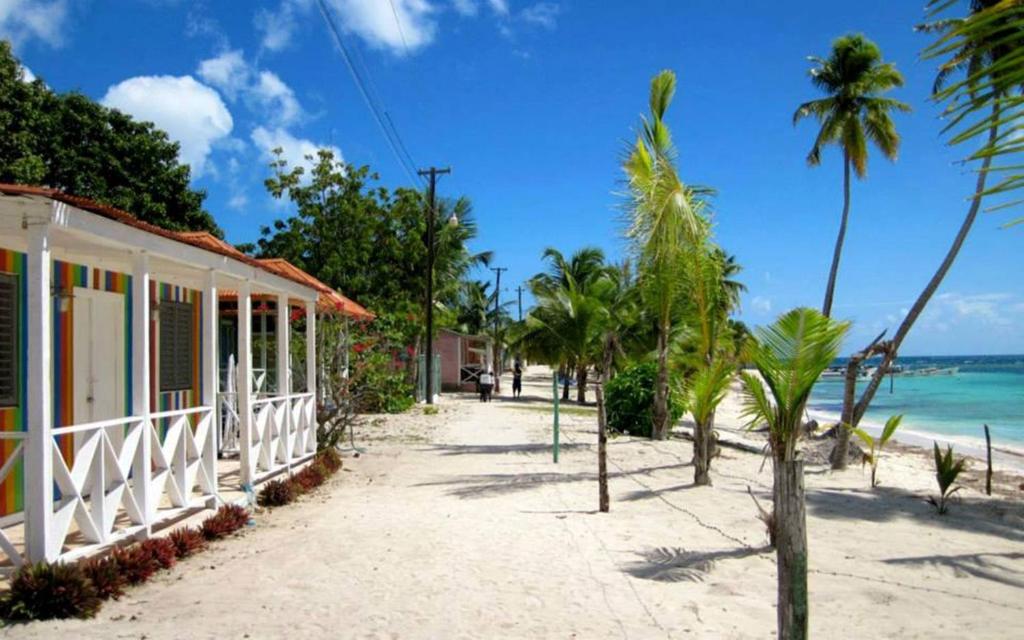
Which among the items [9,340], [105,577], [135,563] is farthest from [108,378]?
[105,577]

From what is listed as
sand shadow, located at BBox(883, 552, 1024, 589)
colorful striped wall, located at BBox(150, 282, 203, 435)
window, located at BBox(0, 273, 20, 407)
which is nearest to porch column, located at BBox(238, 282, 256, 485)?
colorful striped wall, located at BBox(150, 282, 203, 435)

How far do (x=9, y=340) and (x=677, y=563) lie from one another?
19.5 ft

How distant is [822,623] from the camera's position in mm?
5430

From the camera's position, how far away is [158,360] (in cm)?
910

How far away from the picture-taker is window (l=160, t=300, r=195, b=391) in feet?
30.6

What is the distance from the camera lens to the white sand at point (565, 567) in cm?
518

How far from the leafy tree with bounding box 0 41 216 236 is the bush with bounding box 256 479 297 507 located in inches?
608

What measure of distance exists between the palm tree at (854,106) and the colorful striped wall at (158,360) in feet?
51.3

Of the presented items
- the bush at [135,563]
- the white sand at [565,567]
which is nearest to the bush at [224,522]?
the white sand at [565,567]

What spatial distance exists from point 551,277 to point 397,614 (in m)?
32.9

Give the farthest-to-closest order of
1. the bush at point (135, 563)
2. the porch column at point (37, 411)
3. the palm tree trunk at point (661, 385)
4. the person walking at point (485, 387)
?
the person walking at point (485, 387), the palm tree trunk at point (661, 385), the bush at point (135, 563), the porch column at point (37, 411)

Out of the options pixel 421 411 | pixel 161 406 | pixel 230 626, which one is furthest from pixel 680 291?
pixel 421 411

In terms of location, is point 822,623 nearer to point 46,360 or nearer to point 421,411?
point 46,360

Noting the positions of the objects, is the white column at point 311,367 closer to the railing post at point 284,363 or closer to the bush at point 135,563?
the railing post at point 284,363
